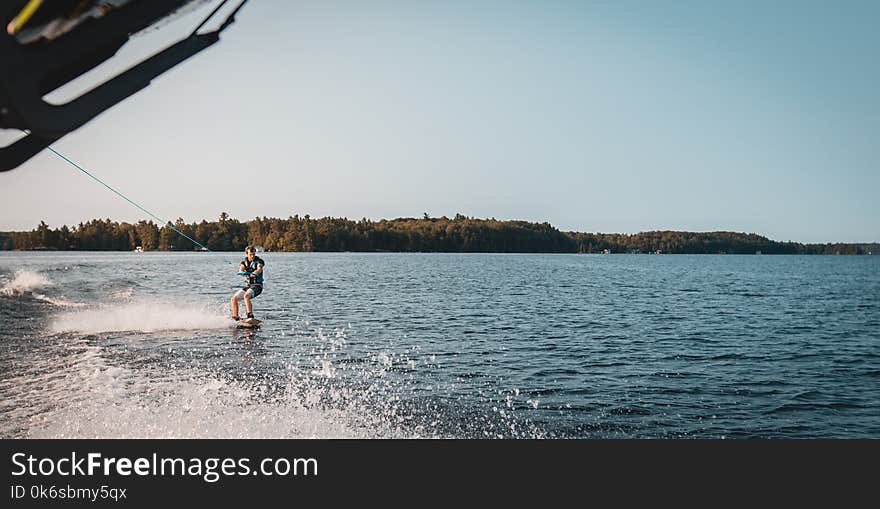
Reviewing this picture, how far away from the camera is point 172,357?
1290cm

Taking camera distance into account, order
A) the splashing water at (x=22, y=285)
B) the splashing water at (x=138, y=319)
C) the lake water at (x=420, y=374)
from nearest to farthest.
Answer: the lake water at (x=420, y=374), the splashing water at (x=138, y=319), the splashing water at (x=22, y=285)

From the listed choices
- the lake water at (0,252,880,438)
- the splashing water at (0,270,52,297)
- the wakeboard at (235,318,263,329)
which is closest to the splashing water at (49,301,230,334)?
the lake water at (0,252,880,438)

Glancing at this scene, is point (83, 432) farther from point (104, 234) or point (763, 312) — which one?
point (104, 234)

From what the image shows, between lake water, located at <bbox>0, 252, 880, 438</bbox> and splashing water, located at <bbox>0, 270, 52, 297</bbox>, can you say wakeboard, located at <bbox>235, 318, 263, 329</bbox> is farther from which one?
splashing water, located at <bbox>0, 270, 52, 297</bbox>

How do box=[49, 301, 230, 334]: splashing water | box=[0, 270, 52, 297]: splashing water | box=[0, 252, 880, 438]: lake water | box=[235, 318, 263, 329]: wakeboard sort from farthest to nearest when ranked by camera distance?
box=[0, 270, 52, 297]: splashing water → box=[235, 318, 263, 329]: wakeboard → box=[49, 301, 230, 334]: splashing water → box=[0, 252, 880, 438]: lake water

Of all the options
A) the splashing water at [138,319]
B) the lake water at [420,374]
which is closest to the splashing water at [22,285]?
the lake water at [420,374]

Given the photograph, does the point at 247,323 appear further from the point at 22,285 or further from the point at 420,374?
the point at 22,285

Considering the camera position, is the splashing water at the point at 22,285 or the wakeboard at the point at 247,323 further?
the splashing water at the point at 22,285

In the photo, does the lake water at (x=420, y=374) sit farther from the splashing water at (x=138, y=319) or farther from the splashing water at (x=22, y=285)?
the splashing water at (x=22, y=285)

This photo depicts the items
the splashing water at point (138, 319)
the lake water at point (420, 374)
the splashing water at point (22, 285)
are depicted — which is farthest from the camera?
the splashing water at point (22, 285)

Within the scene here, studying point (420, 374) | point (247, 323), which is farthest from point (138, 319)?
point (420, 374)

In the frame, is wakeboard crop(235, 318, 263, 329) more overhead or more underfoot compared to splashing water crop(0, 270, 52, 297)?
more overhead

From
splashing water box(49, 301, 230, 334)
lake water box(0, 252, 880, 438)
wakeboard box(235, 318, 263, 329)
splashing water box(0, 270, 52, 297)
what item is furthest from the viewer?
splashing water box(0, 270, 52, 297)
